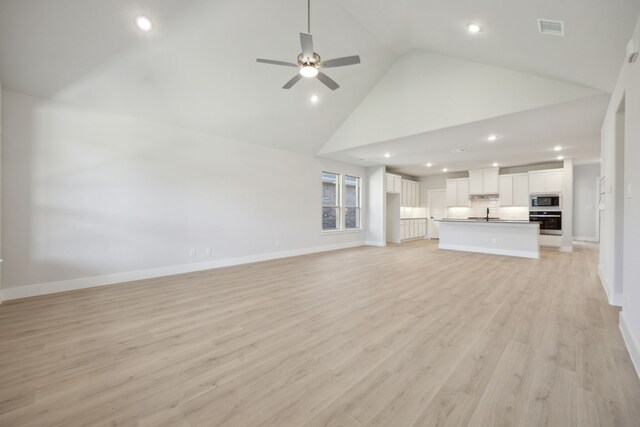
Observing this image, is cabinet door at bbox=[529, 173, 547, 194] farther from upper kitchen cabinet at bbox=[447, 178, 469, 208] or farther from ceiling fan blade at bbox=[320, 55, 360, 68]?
ceiling fan blade at bbox=[320, 55, 360, 68]

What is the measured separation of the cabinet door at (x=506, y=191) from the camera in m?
8.93

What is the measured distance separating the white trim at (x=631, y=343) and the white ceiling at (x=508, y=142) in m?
2.92

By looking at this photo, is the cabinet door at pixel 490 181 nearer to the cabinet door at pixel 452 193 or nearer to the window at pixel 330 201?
the cabinet door at pixel 452 193

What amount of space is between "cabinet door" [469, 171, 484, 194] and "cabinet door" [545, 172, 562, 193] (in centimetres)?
176

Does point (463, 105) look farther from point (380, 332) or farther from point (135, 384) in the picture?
point (135, 384)

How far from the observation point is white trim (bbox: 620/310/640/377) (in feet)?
6.36

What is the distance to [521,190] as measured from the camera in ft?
28.7

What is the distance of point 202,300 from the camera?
3559 mm

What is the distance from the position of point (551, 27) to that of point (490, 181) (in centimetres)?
764

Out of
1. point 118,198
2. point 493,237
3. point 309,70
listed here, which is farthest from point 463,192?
point 118,198

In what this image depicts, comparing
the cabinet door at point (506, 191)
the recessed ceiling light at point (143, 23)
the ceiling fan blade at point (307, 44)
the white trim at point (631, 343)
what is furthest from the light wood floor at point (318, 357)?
the cabinet door at point (506, 191)

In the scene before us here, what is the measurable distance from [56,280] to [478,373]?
17.9ft

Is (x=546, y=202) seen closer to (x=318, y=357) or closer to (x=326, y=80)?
(x=326, y=80)

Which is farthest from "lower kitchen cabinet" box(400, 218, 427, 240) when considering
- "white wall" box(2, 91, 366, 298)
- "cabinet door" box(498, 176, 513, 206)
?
"white wall" box(2, 91, 366, 298)
